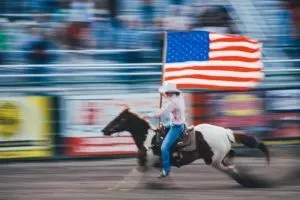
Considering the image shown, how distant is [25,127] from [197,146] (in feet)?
12.1

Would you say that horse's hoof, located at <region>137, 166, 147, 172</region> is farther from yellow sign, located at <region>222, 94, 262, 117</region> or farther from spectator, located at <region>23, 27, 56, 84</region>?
spectator, located at <region>23, 27, 56, 84</region>

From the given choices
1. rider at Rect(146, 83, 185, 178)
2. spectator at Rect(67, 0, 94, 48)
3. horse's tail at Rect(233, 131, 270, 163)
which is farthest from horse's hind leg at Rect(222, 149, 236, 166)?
spectator at Rect(67, 0, 94, 48)

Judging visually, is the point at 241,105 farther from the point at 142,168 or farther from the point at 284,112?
the point at 142,168

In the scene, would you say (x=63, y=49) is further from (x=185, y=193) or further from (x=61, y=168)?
(x=185, y=193)

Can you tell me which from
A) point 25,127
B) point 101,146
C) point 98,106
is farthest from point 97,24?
point 25,127

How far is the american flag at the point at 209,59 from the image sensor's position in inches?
408

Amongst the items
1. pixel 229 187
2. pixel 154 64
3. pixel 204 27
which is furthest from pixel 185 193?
pixel 204 27

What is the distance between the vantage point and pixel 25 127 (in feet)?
40.4

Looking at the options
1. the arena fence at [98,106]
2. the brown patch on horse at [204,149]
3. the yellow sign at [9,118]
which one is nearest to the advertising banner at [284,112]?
the arena fence at [98,106]

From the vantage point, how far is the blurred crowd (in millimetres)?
13195

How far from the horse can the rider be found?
11 centimetres

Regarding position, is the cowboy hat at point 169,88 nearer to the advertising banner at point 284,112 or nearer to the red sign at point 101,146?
the red sign at point 101,146

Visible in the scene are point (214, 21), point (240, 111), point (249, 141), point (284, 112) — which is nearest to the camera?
point (249, 141)

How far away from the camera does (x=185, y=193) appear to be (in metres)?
9.39
